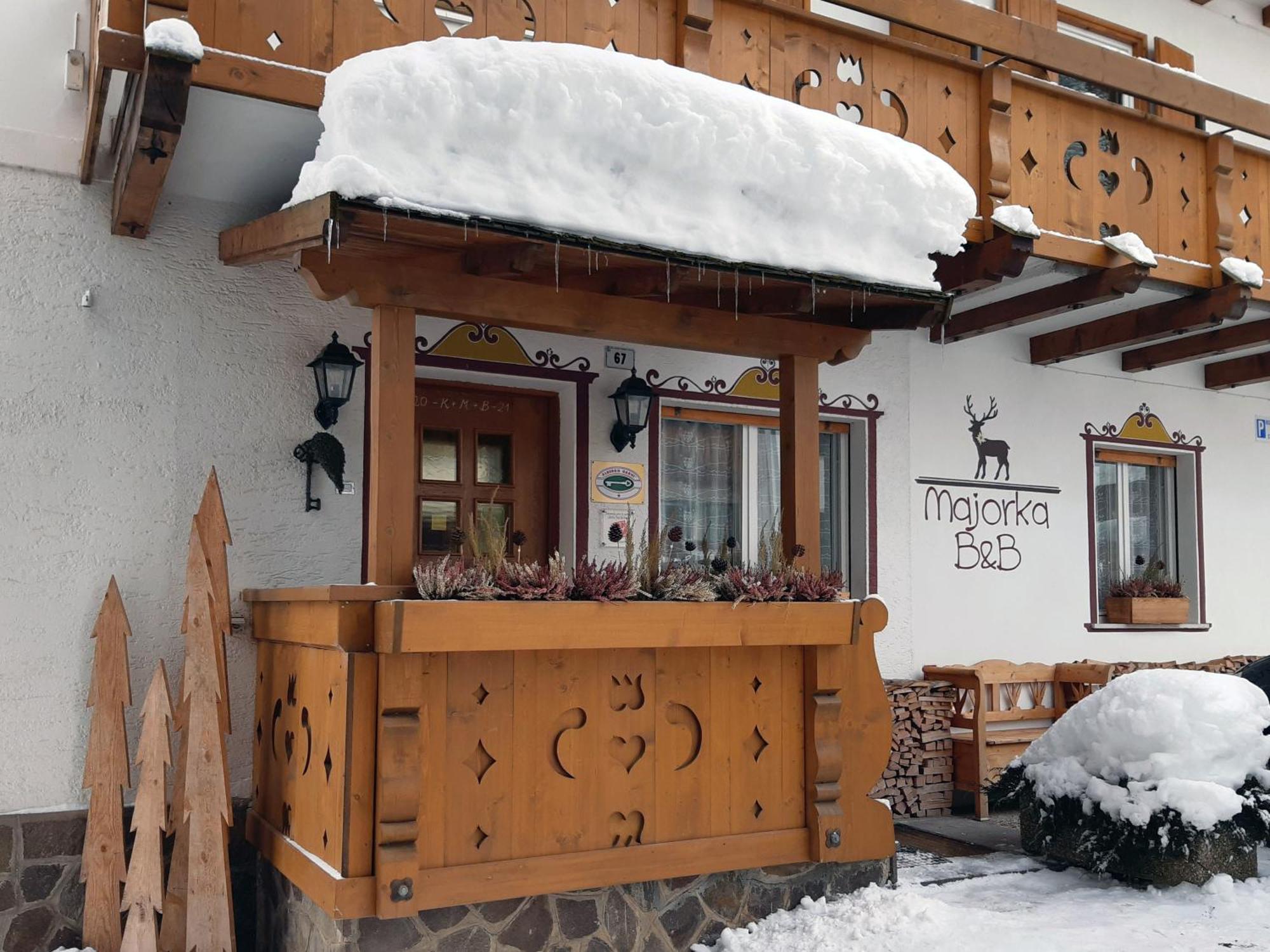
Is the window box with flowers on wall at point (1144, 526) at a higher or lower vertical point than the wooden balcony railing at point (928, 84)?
lower

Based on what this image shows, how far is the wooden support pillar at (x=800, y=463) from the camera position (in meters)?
6.18

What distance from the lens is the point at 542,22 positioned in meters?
5.80

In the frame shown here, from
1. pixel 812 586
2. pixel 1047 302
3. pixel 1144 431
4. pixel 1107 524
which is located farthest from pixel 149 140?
pixel 1144 431

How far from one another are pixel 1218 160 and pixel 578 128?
517 centimetres

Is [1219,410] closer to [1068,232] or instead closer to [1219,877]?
[1068,232]

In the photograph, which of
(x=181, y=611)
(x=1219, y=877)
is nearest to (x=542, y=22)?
(x=181, y=611)

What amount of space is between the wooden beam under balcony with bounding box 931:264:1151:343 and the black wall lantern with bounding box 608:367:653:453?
6.13 ft

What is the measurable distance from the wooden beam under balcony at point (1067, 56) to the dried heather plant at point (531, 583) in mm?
3551

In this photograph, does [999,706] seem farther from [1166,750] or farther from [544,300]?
[544,300]

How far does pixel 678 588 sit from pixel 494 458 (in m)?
2.28

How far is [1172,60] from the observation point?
10664 mm

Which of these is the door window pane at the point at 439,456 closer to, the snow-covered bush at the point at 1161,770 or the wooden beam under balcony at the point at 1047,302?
the wooden beam under balcony at the point at 1047,302

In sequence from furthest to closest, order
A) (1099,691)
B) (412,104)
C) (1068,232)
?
(1068,232) < (1099,691) < (412,104)

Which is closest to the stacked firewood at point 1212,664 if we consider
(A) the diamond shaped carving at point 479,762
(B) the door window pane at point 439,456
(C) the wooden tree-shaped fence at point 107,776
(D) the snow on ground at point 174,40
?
(B) the door window pane at point 439,456
